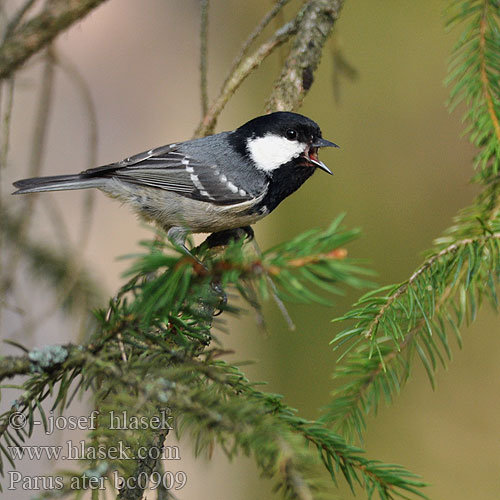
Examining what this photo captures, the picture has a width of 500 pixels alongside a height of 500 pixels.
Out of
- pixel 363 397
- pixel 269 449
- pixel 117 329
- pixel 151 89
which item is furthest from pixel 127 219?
pixel 269 449

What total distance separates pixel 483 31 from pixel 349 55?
1.36 m

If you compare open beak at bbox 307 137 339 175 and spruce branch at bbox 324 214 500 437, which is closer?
spruce branch at bbox 324 214 500 437

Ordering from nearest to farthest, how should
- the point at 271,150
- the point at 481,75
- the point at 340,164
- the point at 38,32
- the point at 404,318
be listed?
the point at 404,318, the point at 481,75, the point at 38,32, the point at 271,150, the point at 340,164

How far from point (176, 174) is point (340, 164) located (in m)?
1.12

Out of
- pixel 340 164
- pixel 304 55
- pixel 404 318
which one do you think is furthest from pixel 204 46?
pixel 340 164

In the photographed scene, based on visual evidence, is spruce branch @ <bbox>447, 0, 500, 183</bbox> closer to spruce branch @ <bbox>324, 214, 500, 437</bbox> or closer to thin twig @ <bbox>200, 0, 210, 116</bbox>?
spruce branch @ <bbox>324, 214, 500, 437</bbox>

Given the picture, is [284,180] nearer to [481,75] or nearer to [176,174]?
[176,174]

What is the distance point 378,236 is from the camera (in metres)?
2.24

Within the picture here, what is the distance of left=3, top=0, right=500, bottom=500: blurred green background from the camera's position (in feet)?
6.35

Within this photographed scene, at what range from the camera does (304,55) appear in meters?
1.31

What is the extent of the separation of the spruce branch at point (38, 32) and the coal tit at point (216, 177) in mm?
282

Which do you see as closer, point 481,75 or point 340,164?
point 481,75

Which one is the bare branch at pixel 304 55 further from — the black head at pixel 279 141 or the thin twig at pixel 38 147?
the thin twig at pixel 38 147

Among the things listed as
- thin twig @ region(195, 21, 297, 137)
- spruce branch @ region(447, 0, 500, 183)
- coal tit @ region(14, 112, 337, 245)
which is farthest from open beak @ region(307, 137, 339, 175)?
spruce branch @ region(447, 0, 500, 183)
